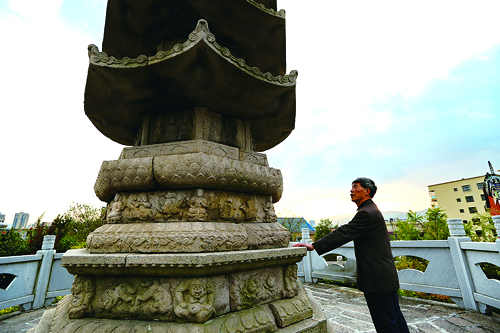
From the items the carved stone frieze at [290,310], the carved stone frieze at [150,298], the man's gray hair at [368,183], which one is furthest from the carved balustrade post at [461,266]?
the carved stone frieze at [150,298]

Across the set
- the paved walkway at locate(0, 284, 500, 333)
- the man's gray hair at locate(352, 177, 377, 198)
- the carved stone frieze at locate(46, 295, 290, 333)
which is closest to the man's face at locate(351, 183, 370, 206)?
the man's gray hair at locate(352, 177, 377, 198)

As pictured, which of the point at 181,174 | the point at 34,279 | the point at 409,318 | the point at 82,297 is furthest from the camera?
the point at 34,279

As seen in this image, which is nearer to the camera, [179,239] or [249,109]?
[179,239]

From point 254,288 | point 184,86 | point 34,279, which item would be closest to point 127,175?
point 184,86

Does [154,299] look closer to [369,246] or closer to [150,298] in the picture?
[150,298]

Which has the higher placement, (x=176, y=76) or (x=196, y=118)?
(x=176, y=76)

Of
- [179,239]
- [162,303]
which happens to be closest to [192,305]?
[162,303]

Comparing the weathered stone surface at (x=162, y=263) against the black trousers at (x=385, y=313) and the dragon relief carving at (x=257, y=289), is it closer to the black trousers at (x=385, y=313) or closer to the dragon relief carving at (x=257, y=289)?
the dragon relief carving at (x=257, y=289)

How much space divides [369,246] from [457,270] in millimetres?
3947

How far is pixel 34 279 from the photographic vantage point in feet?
16.9

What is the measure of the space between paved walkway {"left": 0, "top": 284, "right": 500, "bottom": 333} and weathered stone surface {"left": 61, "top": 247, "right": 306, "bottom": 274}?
2470mm

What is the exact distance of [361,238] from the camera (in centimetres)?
261

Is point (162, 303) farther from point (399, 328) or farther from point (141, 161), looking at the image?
point (399, 328)

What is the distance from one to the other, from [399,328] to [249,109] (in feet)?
11.2
